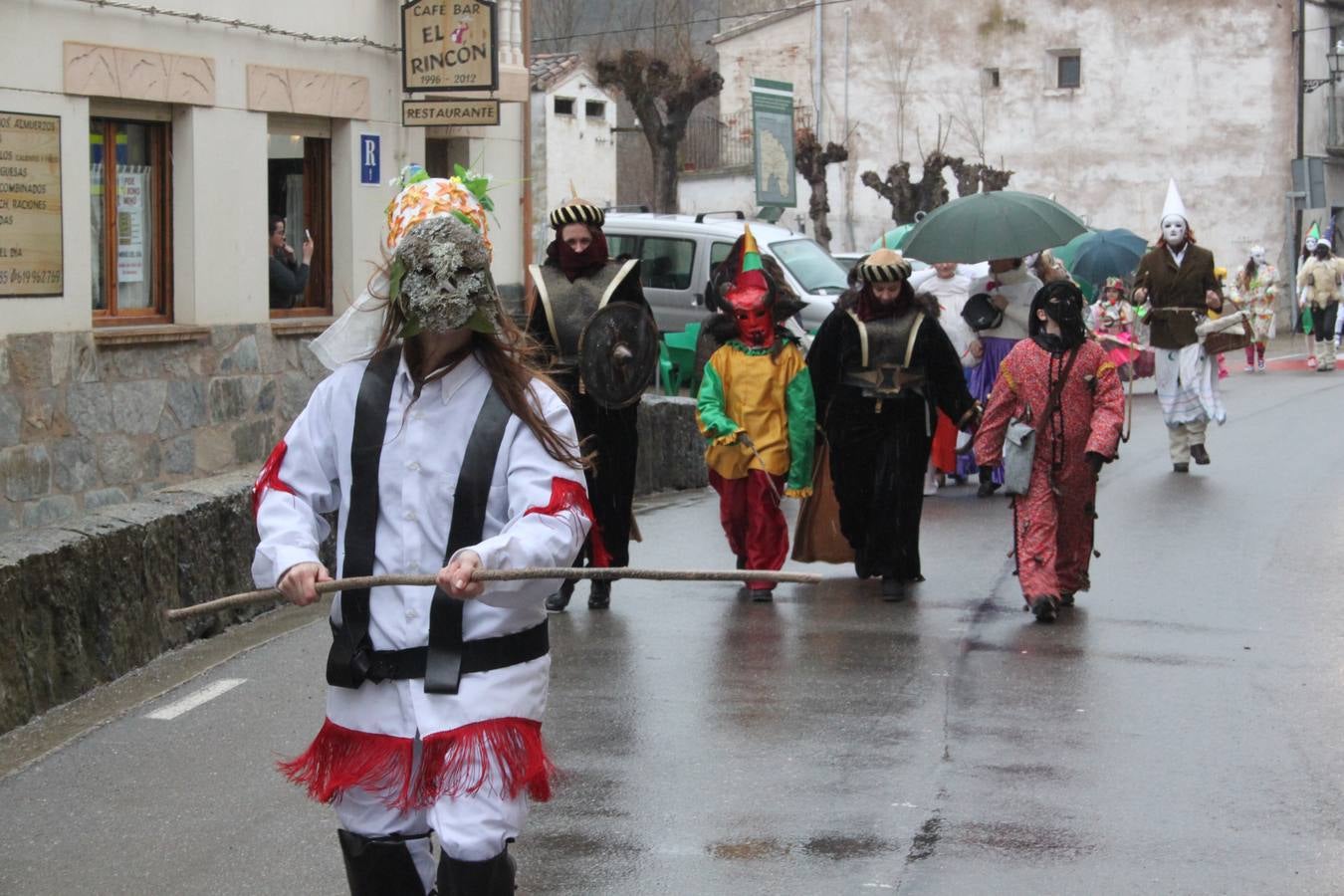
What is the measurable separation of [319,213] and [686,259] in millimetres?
4713

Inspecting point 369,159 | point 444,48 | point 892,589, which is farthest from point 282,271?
point 892,589

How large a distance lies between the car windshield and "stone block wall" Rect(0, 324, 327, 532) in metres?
5.74

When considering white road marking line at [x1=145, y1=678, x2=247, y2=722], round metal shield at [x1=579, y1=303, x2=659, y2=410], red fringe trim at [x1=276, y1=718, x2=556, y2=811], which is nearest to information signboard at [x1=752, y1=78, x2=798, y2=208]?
round metal shield at [x1=579, y1=303, x2=659, y2=410]

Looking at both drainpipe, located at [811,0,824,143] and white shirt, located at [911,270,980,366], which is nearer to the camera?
white shirt, located at [911,270,980,366]

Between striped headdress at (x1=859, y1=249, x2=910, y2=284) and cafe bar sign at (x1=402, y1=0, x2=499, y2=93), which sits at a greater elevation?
cafe bar sign at (x1=402, y1=0, x2=499, y2=93)

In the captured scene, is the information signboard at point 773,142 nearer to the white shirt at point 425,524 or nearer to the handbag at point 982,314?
the handbag at point 982,314

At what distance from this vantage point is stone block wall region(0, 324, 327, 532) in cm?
1230

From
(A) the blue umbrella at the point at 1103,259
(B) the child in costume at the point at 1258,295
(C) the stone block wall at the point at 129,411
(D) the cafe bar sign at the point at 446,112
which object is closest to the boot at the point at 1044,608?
(C) the stone block wall at the point at 129,411

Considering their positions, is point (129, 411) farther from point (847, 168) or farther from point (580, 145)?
point (847, 168)

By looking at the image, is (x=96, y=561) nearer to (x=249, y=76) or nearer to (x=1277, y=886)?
(x=1277, y=886)

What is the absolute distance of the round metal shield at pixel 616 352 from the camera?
8.87m

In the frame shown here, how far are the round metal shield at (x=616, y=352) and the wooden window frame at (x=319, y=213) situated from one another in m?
7.05

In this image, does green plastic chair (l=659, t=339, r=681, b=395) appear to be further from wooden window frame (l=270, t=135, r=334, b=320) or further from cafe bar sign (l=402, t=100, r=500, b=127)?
cafe bar sign (l=402, t=100, r=500, b=127)

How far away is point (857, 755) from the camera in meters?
6.59
